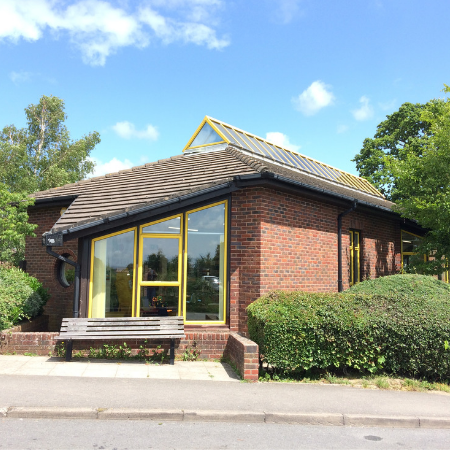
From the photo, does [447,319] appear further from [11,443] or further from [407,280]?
[11,443]

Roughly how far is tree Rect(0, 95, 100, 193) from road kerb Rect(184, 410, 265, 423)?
23.4 metres

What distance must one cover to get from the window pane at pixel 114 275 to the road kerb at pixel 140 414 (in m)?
3.34

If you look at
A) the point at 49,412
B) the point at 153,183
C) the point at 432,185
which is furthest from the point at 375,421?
the point at 432,185

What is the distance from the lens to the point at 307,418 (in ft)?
16.7

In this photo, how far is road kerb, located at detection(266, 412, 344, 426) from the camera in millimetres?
5031

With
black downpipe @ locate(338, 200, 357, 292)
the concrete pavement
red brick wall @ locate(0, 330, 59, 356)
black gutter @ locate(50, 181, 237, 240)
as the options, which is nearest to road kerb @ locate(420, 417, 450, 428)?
the concrete pavement

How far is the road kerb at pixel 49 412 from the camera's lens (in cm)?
478

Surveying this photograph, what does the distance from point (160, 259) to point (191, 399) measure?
3.40 m

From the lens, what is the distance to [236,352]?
708 cm

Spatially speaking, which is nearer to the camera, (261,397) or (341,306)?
(261,397)

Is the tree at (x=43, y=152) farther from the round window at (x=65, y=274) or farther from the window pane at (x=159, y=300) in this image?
the window pane at (x=159, y=300)

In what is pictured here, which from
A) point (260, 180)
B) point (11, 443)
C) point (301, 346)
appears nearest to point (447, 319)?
point (301, 346)

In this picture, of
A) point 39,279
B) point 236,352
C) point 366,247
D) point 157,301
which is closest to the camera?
point 236,352

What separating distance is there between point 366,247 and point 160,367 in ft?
24.1
